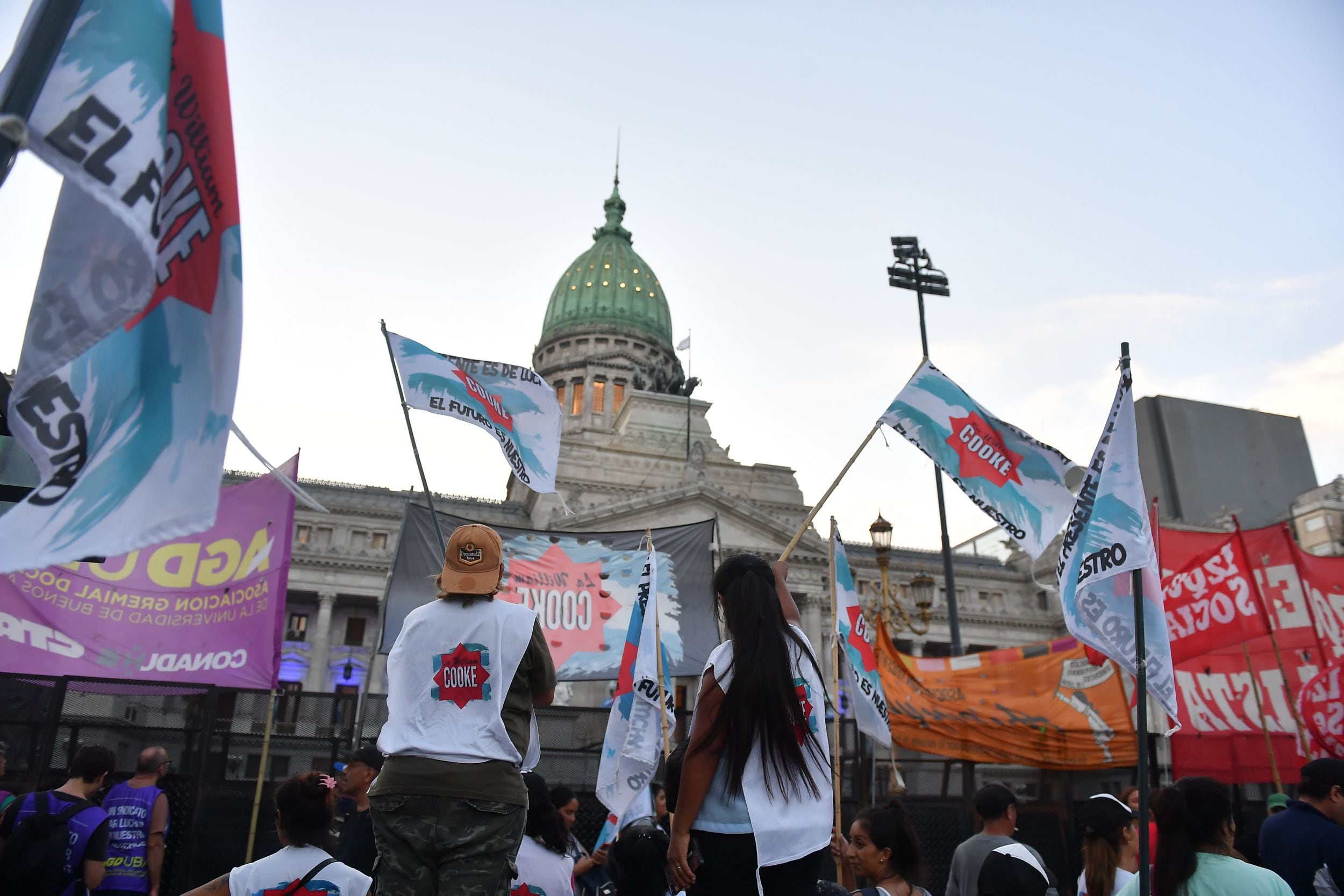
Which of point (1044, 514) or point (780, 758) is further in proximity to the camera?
point (1044, 514)

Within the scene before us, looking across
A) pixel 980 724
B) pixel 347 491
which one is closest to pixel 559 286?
pixel 347 491

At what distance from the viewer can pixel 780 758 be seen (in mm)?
4113

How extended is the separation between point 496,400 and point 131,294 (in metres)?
7.14

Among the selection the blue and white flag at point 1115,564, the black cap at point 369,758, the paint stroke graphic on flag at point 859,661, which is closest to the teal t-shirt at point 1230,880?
the blue and white flag at point 1115,564

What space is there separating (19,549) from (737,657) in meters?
2.70

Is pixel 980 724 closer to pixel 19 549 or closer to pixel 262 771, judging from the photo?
pixel 262 771

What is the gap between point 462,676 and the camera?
444 cm

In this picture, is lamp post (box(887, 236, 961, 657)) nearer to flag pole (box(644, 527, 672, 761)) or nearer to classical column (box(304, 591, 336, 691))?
flag pole (box(644, 527, 672, 761))

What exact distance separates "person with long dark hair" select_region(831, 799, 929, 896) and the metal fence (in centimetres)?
447

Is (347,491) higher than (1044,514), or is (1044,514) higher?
(347,491)

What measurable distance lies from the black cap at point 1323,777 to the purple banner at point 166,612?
9.35 metres

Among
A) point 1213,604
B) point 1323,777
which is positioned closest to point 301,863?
point 1323,777

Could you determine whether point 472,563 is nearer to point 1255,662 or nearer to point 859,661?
point 859,661

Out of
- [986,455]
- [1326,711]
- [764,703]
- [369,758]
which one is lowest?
[369,758]
